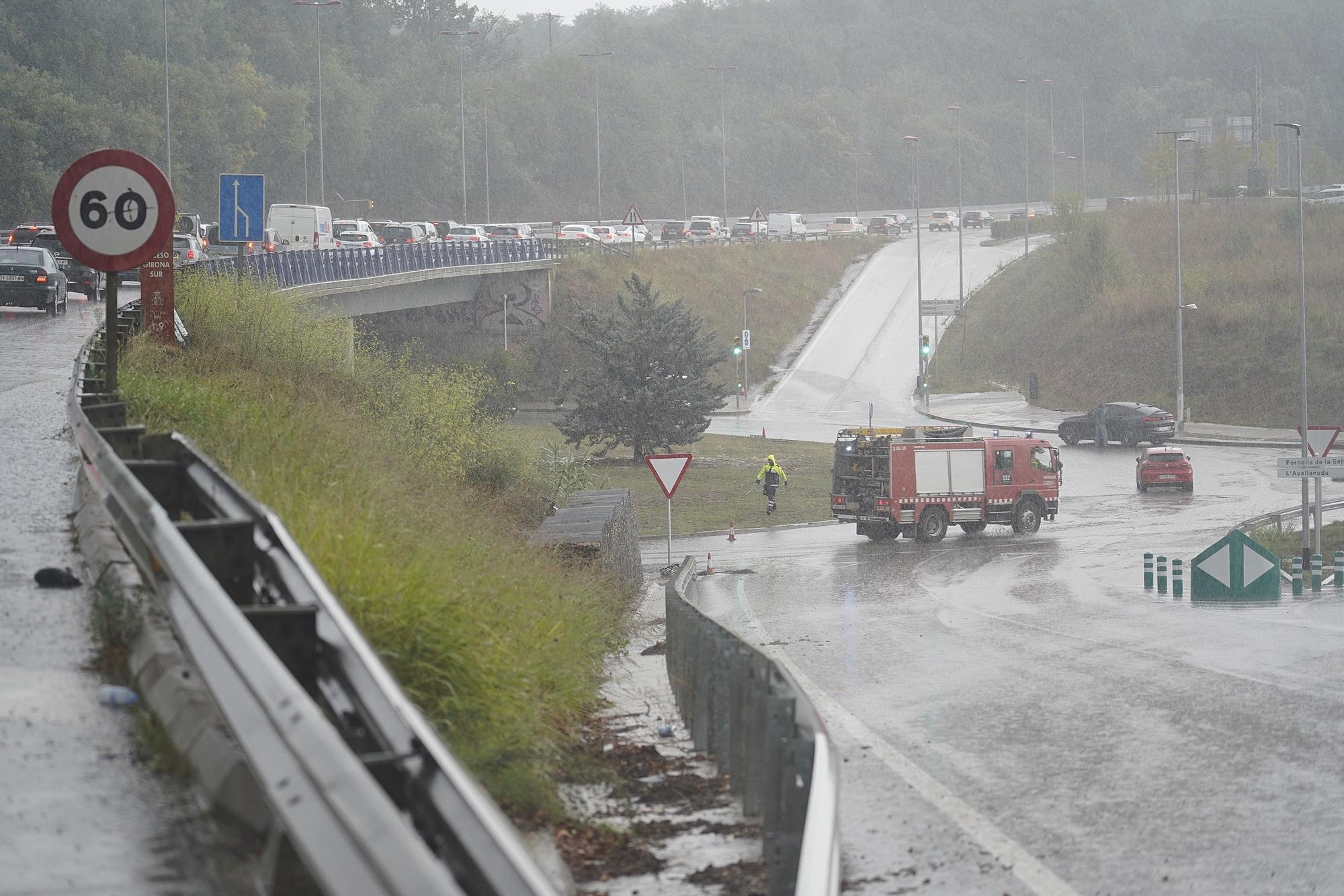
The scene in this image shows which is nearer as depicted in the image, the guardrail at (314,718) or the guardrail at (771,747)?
the guardrail at (314,718)

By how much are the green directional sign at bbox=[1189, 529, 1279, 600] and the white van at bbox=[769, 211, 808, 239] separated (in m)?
79.1

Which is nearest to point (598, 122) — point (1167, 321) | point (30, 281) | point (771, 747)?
point (1167, 321)

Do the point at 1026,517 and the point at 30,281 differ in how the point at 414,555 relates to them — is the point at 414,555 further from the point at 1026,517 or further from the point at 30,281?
the point at 1026,517

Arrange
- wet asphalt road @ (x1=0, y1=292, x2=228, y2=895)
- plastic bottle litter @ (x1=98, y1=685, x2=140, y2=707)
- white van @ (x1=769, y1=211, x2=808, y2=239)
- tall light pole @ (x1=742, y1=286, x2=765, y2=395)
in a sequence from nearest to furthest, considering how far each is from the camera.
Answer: wet asphalt road @ (x1=0, y1=292, x2=228, y2=895), plastic bottle litter @ (x1=98, y1=685, x2=140, y2=707), tall light pole @ (x1=742, y1=286, x2=765, y2=395), white van @ (x1=769, y1=211, x2=808, y2=239)

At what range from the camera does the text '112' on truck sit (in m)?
38.8

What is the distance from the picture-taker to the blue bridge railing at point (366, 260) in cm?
3897

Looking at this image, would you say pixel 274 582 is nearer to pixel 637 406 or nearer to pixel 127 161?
pixel 127 161

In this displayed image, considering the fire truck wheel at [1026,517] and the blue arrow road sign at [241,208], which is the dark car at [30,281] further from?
the fire truck wheel at [1026,517]

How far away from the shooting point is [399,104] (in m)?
122

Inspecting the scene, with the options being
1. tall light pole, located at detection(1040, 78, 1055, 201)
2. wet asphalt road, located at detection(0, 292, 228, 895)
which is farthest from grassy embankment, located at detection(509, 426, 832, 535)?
tall light pole, located at detection(1040, 78, 1055, 201)

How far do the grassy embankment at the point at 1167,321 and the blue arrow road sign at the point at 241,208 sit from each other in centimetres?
4717

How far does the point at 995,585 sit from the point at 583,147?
361 feet

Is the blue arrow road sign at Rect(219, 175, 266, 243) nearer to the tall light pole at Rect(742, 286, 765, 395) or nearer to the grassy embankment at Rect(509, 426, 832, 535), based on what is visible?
the grassy embankment at Rect(509, 426, 832, 535)

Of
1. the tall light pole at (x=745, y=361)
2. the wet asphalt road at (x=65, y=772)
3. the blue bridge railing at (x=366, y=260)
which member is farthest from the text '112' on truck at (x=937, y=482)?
the tall light pole at (x=745, y=361)
